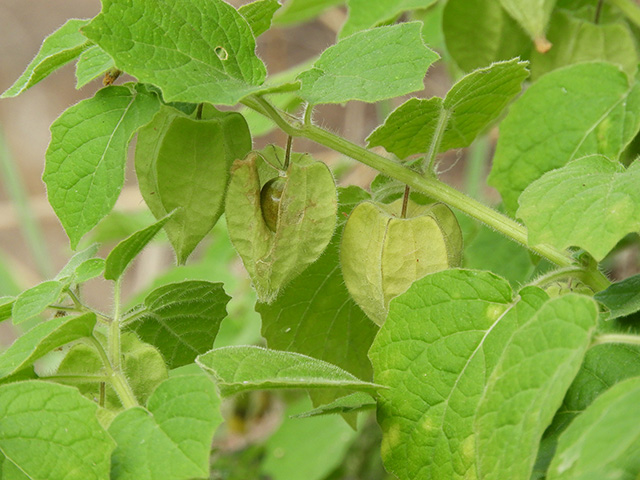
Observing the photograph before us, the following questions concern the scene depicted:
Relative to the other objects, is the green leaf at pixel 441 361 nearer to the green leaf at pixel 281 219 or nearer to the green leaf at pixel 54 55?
the green leaf at pixel 281 219

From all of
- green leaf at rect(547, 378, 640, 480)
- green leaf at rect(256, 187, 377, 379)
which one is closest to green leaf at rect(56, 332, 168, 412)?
green leaf at rect(256, 187, 377, 379)

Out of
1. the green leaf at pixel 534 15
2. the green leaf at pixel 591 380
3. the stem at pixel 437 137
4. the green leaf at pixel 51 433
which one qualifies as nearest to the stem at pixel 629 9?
the green leaf at pixel 534 15

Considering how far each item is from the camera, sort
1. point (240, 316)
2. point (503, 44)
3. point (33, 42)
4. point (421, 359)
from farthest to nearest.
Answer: point (33, 42), point (240, 316), point (503, 44), point (421, 359)

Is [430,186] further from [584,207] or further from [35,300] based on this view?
[35,300]

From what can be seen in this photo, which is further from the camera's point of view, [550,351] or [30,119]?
[30,119]

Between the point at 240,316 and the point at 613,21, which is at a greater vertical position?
the point at 613,21

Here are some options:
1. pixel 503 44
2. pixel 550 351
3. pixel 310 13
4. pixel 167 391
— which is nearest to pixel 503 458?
pixel 550 351

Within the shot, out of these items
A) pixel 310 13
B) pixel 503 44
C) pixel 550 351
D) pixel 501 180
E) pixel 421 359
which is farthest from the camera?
pixel 310 13

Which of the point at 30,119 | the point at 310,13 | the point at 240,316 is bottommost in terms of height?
the point at 240,316

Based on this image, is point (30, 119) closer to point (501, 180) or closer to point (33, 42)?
point (33, 42)
